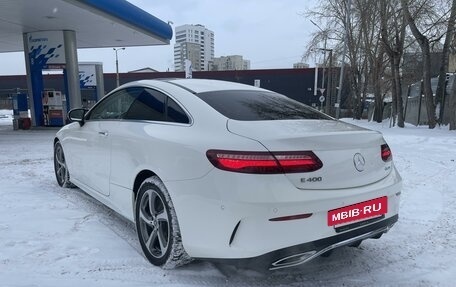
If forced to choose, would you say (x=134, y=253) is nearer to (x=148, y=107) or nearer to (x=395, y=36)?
(x=148, y=107)

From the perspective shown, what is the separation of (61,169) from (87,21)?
11.2 m

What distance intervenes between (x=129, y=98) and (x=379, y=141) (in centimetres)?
238

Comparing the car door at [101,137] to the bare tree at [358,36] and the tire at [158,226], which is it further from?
the bare tree at [358,36]

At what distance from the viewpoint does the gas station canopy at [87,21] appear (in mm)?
13047

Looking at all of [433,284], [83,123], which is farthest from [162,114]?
[433,284]

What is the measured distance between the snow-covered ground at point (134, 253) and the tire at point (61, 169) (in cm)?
15

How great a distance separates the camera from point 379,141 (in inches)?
127

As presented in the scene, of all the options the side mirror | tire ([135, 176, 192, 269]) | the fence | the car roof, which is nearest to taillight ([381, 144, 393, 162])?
the car roof

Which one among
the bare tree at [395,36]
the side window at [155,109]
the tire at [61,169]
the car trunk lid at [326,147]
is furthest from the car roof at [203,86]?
the bare tree at [395,36]

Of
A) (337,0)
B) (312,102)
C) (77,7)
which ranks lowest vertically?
(312,102)

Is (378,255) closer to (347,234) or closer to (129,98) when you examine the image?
(347,234)

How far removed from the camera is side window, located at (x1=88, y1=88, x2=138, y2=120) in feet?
13.2

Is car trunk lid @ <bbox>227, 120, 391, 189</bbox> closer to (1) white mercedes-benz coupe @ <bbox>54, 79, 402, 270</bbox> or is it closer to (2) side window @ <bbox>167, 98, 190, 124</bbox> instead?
(1) white mercedes-benz coupe @ <bbox>54, 79, 402, 270</bbox>

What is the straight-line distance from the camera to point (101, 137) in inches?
164
